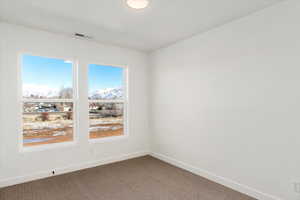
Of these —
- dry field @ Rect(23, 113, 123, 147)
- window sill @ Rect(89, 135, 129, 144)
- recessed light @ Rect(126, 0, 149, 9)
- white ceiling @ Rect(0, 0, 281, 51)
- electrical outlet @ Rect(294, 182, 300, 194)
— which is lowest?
electrical outlet @ Rect(294, 182, 300, 194)

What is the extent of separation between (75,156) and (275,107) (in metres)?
3.28

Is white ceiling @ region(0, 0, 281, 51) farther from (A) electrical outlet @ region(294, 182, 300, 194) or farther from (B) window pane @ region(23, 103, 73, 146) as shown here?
(A) electrical outlet @ region(294, 182, 300, 194)

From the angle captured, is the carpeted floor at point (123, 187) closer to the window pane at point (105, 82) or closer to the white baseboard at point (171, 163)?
the white baseboard at point (171, 163)

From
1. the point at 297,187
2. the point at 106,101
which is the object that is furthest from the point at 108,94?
the point at 297,187

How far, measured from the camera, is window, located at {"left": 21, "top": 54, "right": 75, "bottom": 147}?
2.97 meters

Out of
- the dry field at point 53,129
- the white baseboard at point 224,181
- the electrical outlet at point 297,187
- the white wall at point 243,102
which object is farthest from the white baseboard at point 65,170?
the electrical outlet at point 297,187

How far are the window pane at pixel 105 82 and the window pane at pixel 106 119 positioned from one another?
0.19 metres

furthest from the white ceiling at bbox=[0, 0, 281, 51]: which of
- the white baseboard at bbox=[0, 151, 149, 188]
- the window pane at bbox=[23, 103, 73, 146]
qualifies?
the white baseboard at bbox=[0, 151, 149, 188]

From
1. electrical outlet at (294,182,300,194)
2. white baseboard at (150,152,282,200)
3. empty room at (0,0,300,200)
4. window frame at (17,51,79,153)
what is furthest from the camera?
window frame at (17,51,79,153)

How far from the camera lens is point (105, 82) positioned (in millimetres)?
3854

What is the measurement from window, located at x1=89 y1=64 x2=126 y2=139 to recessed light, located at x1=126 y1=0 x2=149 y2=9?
1803 millimetres

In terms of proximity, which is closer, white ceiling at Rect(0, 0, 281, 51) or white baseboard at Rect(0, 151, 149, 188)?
white ceiling at Rect(0, 0, 281, 51)

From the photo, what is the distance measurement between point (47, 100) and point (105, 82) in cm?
119

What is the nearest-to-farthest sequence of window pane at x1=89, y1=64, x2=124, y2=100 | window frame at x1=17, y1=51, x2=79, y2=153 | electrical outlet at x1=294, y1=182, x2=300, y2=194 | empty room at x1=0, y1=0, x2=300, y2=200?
electrical outlet at x1=294, y1=182, x2=300, y2=194 < empty room at x1=0, y1=0, x2=300, y2=200 < window frame at x1=17, y1=51, x2=79, y2=153 < window pane at x1=89, y1=64, x2=124, y2=100
